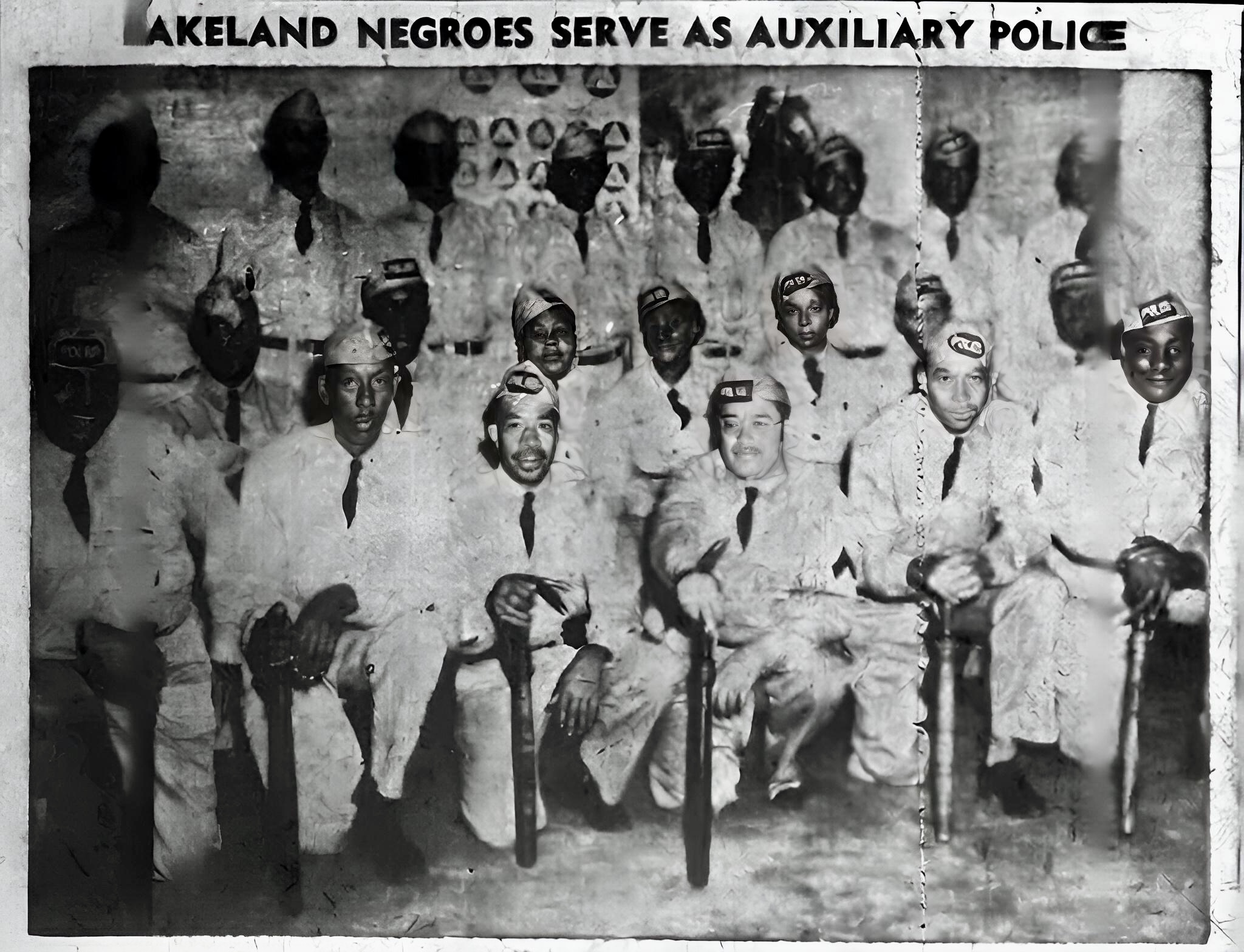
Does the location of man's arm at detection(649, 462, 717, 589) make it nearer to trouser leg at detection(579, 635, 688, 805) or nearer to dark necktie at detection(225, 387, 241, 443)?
trouser leg at detection(579, 635, 688, 805)

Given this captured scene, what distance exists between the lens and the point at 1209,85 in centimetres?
257

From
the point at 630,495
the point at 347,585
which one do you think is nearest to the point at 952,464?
the point at 630,495

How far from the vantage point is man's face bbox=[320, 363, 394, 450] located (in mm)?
2592

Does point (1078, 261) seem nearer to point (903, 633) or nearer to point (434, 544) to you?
point (903, 633)

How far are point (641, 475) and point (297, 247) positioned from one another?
3.62 ft

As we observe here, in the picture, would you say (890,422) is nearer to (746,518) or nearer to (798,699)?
(746,518)

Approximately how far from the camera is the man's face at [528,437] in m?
2.58

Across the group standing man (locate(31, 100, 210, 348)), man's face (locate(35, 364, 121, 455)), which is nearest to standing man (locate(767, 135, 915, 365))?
standing man (locate(31, 100, 210, 348))

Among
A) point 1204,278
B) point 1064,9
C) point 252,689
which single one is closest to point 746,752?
point 252,689

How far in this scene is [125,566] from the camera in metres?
2.61

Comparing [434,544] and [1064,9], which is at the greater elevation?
[1064,9]

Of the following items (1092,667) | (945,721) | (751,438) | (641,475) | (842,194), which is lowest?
(945,721)

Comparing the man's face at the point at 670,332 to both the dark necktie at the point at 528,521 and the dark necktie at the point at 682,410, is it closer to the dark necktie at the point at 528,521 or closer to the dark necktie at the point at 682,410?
the dark necktie at the point at 682,410

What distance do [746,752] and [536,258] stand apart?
1427 millimetres
